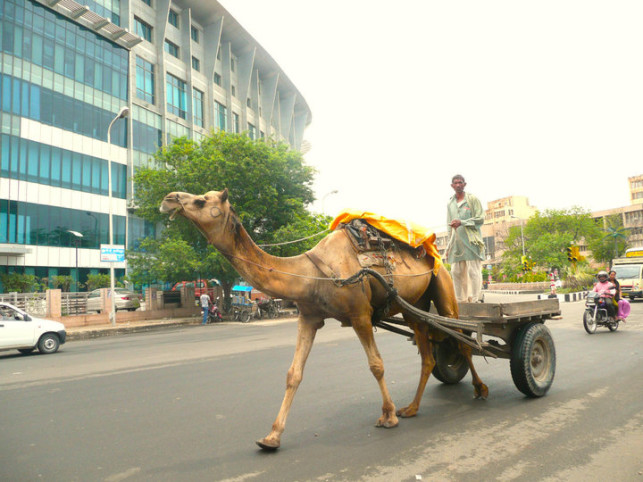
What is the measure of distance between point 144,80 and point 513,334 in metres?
43.6

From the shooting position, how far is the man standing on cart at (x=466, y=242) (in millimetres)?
7078

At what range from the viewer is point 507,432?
4.84 m

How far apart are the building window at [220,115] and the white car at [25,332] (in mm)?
39113

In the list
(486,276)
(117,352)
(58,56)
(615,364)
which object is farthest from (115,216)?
(486,276)

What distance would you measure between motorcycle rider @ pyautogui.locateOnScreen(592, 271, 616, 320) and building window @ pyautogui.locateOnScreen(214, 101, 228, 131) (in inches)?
1699

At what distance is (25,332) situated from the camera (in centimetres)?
1369

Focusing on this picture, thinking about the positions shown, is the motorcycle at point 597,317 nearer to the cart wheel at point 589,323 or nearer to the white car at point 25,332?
the cart wheel at point 589,323

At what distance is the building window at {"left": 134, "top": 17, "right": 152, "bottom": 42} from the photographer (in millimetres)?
42875

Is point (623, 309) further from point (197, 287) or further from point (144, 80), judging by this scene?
point (144, 80)

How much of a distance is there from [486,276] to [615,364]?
251 feet

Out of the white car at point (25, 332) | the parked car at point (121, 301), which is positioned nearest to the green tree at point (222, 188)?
the parked car at point (121, 301)

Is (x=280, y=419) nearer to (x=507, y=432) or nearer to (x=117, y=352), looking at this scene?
(x=507, y=432)

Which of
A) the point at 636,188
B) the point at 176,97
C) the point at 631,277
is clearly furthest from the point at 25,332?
the point at 636,188

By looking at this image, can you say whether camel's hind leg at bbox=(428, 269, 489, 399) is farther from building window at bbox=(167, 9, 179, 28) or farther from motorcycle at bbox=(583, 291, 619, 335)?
building window at bbox=(167, 9, 179, 28)
